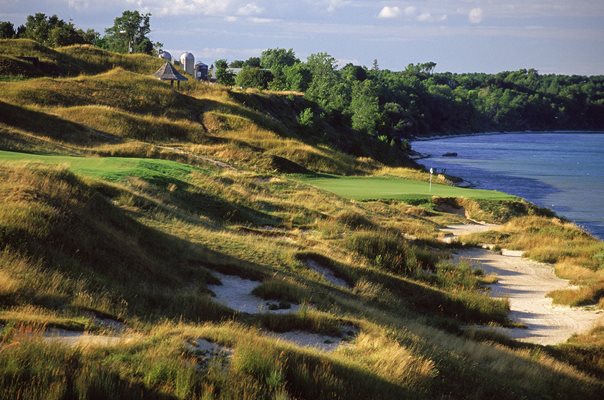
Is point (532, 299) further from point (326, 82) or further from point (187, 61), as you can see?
point (326, 82)

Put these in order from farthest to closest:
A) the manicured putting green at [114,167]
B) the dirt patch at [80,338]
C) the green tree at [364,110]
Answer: the green tree at [364,110] < the manicured putting green at [114,167] < the dirt patch at [80,338]

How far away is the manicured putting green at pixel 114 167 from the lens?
27.0m

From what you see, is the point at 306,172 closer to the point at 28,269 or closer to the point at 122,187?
the point at 122,187

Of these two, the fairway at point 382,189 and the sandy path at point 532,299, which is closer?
the sandy path at point 532,299

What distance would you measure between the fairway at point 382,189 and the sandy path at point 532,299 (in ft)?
31.7

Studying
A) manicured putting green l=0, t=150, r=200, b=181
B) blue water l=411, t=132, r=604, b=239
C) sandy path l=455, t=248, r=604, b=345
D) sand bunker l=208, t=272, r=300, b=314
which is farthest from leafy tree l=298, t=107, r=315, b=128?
sand bunker l=208, t=272, r=300, b=314

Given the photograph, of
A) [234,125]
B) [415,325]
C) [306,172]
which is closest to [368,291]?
[415,325]

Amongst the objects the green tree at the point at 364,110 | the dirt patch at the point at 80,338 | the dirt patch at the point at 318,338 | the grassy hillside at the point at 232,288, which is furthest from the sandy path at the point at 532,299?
the green tree at the point at 364,110

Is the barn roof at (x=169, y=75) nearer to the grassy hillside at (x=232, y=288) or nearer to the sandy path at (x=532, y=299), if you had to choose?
the grassy hillside at (x=232, y=288)

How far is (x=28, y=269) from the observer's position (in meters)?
12.3

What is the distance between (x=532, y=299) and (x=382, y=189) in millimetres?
20422

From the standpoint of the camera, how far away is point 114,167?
2939 cm

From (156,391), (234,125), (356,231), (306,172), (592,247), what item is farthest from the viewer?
(234,125)

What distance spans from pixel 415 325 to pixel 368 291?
13.1 feet
